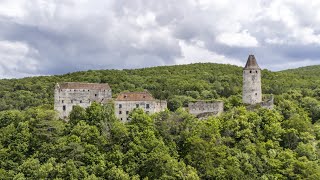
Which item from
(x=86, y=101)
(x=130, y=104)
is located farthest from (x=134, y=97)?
(x=86, y=101)

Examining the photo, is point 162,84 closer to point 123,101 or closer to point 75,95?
point 123,101

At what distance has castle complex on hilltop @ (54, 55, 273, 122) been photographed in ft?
237

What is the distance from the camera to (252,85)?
75938 mm

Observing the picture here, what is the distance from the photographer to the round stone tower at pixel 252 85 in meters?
75.8

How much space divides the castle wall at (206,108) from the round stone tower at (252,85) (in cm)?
541

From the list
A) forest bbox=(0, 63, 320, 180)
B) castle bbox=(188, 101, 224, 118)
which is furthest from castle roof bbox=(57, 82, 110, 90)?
castle bbox=(188, 101, 224, 118)

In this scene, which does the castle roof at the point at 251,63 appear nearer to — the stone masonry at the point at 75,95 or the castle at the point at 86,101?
the castle at the point at 86,101

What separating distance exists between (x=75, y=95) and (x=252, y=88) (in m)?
29.5

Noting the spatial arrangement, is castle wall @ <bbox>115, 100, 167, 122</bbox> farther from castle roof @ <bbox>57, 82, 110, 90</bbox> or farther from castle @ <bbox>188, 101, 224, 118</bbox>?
castle @ <bbox>188, 101, 224, 118</bbox>

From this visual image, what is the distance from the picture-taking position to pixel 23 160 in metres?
63.8

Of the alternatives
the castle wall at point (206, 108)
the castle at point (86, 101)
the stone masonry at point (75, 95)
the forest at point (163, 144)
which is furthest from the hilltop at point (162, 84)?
the forest at point (163, 144)

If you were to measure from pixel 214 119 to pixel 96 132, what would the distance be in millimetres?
18155

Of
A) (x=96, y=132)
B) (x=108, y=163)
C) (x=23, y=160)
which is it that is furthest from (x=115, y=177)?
(x=23, y=160)

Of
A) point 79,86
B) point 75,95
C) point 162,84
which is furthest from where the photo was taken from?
point 162,84
